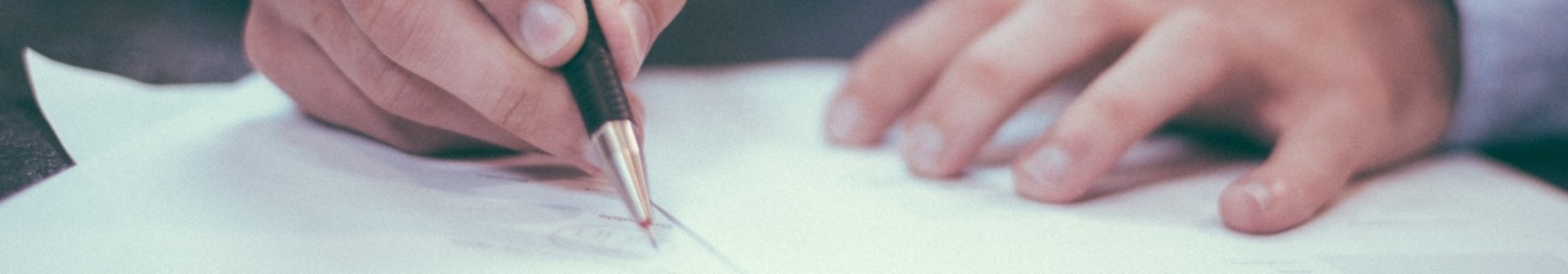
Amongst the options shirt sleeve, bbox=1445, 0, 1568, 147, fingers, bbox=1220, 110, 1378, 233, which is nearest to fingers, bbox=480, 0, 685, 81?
fingers, bbox=1220, 110, 1378, 233

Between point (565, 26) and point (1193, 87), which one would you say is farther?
point (1193, 87)

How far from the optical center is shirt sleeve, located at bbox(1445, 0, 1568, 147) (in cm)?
51

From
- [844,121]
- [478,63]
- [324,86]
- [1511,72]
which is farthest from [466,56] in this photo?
[1511,72]

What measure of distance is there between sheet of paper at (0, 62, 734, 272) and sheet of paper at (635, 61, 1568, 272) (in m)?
0.04

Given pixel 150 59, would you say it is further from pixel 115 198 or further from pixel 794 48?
pixel 794 48

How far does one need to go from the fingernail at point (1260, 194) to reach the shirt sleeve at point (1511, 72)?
7.7 inches

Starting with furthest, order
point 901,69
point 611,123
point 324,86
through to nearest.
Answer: point 901,69
point 324,86
point 611,123

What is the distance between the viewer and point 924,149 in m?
0.44

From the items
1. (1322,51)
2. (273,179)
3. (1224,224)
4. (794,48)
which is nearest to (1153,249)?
(1224,224)

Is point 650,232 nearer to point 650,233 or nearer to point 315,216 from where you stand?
point 650,233

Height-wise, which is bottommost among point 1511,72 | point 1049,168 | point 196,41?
point 196,41

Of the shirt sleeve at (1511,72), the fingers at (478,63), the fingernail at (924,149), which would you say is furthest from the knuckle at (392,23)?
the shirt sleeve at (1511,72)

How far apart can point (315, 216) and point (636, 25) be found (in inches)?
4.7

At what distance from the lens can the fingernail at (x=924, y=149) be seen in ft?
1.42
